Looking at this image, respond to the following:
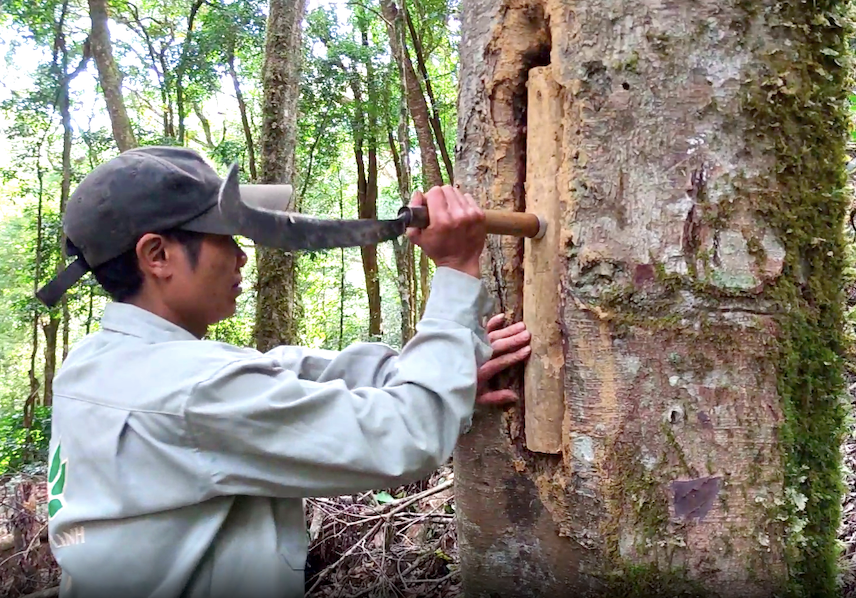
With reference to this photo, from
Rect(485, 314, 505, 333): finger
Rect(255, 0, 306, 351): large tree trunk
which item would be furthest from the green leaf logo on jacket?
Rect(255, 0, 306, 351): large tree trunk

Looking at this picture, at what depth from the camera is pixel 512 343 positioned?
149 centimetres

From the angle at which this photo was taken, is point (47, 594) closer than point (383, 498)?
Yes

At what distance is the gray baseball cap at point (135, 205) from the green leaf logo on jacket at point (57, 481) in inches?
17.1

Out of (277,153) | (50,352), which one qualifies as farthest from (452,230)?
(50,352)

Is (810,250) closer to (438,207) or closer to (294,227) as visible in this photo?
(438,207)

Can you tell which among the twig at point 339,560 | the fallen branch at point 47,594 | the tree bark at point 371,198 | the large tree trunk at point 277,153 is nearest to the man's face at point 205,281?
the twig at point 339,560

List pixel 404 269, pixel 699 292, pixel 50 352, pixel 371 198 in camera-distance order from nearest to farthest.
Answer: pixel 699 292 → pixel 404 269 → pixel 50 352 → pixel 371 198

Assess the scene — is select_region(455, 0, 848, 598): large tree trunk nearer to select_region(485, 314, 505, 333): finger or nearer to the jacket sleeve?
select_region(485, 314, 505, 333): finger

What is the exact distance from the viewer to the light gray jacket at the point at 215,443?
122cm

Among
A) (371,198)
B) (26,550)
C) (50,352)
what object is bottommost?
(50,352)

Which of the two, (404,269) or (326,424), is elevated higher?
(326,424)

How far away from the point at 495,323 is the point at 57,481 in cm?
103

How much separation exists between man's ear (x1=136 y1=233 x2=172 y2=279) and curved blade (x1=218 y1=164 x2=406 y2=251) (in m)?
0.23

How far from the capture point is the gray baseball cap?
1381mm
